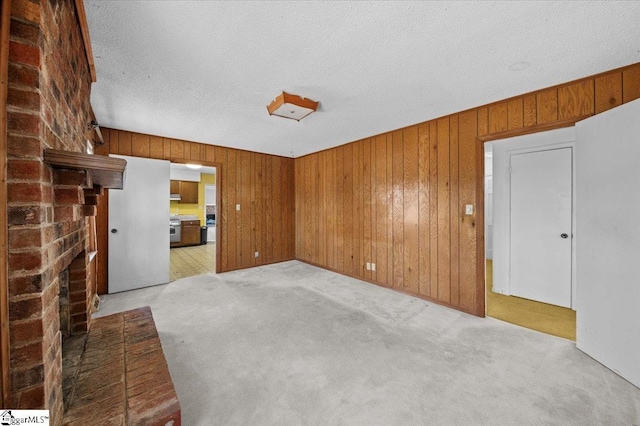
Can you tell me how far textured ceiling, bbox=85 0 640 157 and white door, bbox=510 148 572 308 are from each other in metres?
1.42

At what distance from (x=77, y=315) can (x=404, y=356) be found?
251 cm

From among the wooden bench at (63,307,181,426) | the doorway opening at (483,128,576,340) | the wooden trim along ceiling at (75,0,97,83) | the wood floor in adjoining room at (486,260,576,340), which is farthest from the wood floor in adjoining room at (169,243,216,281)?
the doorway opening at (483,128,576,340)

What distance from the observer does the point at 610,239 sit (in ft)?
6.59

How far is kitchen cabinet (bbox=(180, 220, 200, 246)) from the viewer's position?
7.66 m

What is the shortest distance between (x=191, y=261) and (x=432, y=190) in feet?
16.9

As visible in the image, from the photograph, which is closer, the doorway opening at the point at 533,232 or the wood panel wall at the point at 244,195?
the doorway opening at the point at 533,232

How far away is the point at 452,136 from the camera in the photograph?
3152 millimetres

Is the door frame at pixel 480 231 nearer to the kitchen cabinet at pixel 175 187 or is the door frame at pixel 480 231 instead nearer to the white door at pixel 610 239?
the white door at pixel 610 239

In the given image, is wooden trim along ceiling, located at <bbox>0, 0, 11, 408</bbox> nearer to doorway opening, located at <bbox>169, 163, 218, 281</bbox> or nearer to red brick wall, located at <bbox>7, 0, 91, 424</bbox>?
red brick wall, located at <bbox>7, 0, 91, 424</bbox>

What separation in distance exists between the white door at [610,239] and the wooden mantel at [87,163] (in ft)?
10.7

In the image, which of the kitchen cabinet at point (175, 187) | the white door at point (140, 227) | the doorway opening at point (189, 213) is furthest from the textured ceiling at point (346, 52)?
the kitchen cabinet at point (175, 187)

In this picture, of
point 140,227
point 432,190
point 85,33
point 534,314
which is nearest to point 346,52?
point 85,33

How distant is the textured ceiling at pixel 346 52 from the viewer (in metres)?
1.53

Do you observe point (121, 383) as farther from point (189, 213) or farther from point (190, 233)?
point (189, 213)
